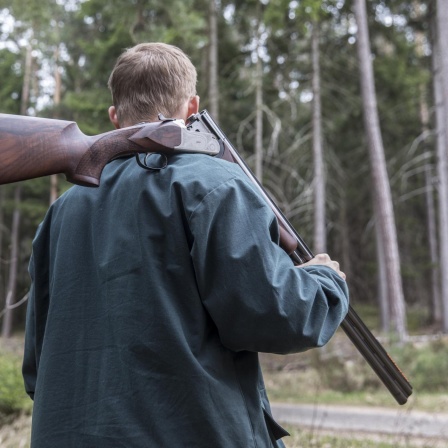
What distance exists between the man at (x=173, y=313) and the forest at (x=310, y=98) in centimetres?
1297

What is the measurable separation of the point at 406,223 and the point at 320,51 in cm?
1095

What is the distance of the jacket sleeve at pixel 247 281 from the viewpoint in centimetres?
181

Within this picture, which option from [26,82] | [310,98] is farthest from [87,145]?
[26,82]

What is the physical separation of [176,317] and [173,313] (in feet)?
0.05

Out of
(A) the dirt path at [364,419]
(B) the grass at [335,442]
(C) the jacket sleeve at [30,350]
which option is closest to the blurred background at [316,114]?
(A) the dirt path at [364,419]

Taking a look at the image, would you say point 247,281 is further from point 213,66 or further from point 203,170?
point 213,66

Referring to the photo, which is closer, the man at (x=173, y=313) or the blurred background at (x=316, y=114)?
the man at (x=173, y=313)

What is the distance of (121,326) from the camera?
1894mm

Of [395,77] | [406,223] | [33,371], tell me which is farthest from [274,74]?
[33,371]

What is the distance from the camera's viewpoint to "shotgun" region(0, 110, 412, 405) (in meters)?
1.83

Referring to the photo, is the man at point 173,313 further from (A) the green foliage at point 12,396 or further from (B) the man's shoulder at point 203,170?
(A) the green foliage at point 12,396

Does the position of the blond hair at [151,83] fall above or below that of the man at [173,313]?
above

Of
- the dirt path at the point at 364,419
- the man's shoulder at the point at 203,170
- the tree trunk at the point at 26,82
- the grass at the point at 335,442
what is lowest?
the dirt path at the point at 364,419

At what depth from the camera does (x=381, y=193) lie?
1750cm
